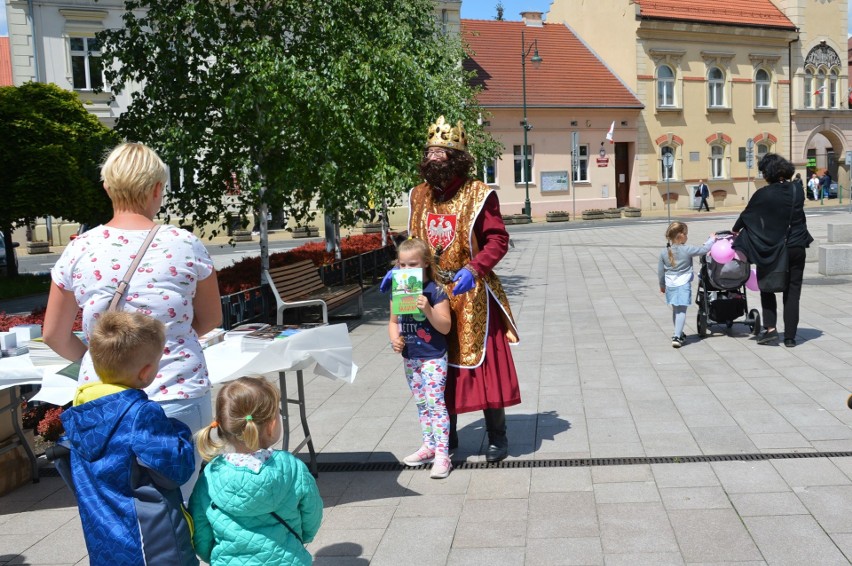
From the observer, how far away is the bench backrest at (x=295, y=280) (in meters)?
10.3

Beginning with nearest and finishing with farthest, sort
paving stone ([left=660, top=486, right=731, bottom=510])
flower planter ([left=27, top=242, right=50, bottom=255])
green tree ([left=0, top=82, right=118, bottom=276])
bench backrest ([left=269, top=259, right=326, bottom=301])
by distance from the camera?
paving stone ([left=660, top=486, right=731, bottom=510])
bench backrest ([left=269, top=259, right=326, bottom=301])
green tree ([left=0, top=82, right=118, bottom=276])
flower planter ([left=27, top=242, right=50, bottom=255])

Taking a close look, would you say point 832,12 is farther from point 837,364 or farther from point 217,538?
point 217,538

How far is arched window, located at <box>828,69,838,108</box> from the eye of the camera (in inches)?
2023

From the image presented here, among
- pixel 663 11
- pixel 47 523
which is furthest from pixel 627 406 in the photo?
pixel 663 11

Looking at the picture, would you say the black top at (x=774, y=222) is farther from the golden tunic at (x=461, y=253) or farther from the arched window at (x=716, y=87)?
the arched window at (x=716, y=87)

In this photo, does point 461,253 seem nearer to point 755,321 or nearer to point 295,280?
point 755,321

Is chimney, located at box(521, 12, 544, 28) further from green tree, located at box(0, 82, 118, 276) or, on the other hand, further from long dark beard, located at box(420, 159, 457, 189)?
long dark beard, located at box(420, 159, 457, 189)

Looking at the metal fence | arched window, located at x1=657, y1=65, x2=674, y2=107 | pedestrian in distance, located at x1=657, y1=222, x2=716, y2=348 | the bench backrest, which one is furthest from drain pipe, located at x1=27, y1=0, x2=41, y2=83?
pedestrian in distance, located at x1=657, y1=222, x2=716, y2=348

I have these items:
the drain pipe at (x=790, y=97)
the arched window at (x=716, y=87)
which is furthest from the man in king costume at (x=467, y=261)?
the drain pipe at (x=790, y=97)

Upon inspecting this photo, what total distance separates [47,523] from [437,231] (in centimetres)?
268

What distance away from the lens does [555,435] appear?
6.17m

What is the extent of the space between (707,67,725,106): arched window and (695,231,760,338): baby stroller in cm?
4013

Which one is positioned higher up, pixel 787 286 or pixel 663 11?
pixel 663 11

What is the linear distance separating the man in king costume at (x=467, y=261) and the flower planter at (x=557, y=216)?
119 ft
